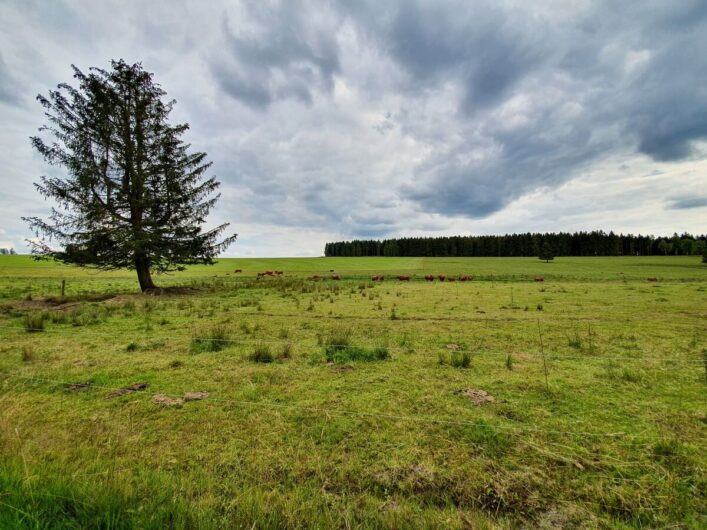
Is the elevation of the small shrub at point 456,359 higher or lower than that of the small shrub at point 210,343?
lower

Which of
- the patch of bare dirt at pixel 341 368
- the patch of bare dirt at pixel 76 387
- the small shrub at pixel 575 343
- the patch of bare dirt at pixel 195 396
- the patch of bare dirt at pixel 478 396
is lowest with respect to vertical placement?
the small shrub at pixel 575 343

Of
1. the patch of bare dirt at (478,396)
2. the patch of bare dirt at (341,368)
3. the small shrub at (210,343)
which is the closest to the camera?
the patch of bare dirt at (478,396)

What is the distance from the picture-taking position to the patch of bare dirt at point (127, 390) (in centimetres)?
533

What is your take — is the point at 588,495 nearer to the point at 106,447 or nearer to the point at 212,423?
the point at 212,423

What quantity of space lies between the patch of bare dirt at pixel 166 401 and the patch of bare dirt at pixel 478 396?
446 cm

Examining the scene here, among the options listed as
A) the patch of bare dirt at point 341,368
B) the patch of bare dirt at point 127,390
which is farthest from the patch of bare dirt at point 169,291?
the patch of bare dirt at point 341,368

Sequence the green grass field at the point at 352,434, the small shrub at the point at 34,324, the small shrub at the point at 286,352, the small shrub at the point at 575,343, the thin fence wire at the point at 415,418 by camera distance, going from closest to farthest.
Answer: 1. the green grass field at the point at 352,434
2. the thin fence wire at the point at 415,418
3. the small shrub at the point at 286,352
4. the small shrub at the point at 575,343
5. the small shrub at the point at 34,324

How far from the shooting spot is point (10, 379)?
19.3 ft

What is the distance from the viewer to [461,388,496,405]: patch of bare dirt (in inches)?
201

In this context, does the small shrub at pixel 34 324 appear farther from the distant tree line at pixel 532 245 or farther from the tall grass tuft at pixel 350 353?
the distant tree line at pixel 532 245

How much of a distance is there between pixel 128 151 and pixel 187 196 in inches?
160

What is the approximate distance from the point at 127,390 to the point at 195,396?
123 centimetres

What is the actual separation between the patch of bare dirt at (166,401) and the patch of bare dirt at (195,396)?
111 millimetres

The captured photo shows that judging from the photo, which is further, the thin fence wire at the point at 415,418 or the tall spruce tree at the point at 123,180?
the tall spruce tree at the point at 123,180
